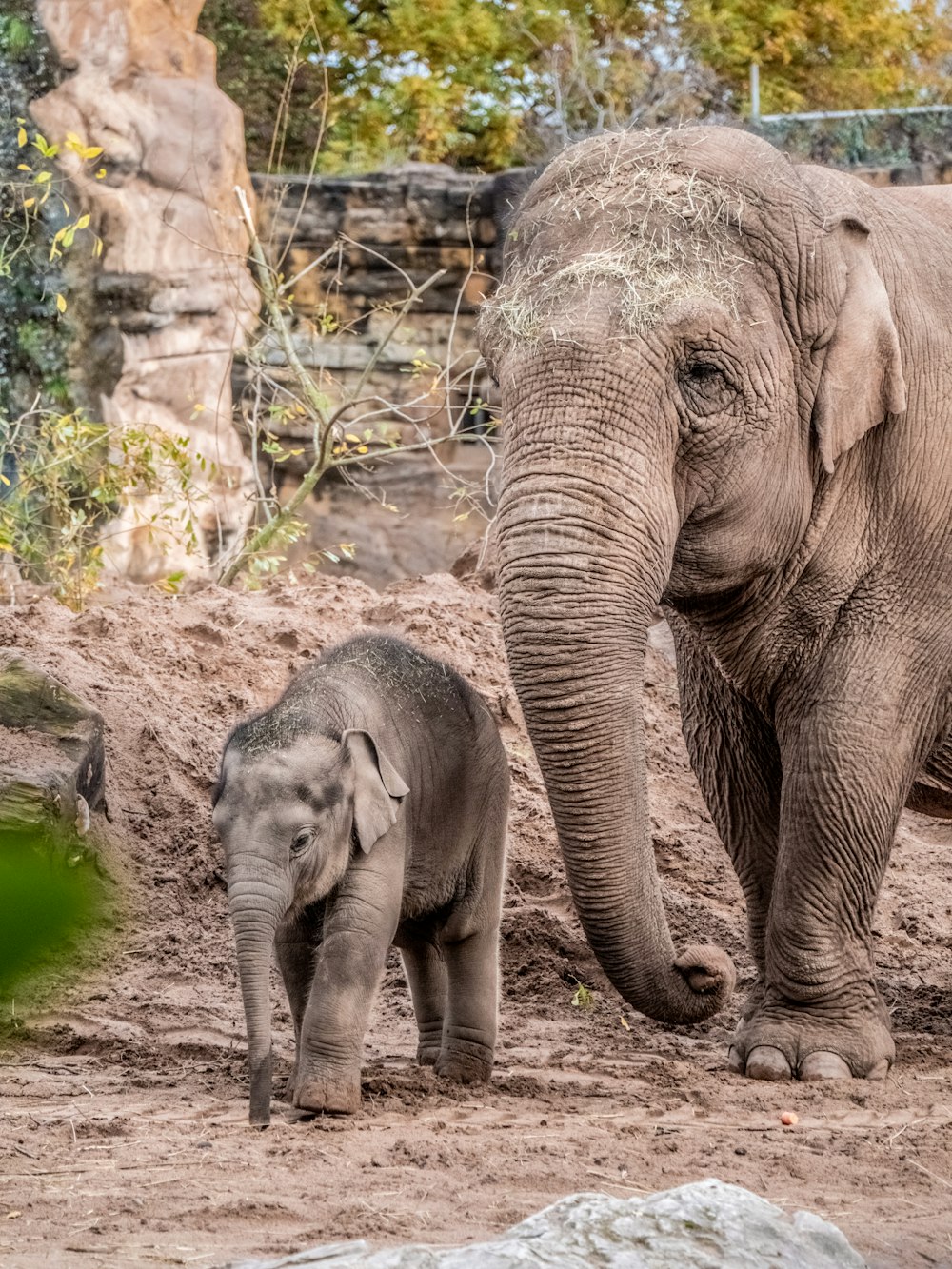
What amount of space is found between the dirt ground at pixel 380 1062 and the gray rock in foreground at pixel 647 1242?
55cm

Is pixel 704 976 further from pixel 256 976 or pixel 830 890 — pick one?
pixel 256 976

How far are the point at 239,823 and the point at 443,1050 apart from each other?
1.30m

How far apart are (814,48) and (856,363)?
23699mm

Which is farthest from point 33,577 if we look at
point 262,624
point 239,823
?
point 239,823

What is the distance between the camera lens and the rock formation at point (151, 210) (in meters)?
19.2

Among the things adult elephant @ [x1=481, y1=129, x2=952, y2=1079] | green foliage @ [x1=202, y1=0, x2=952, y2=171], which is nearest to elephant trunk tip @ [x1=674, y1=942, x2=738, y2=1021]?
adult elephant @ [x1=481, y1=129, x2=952, y2=1079]

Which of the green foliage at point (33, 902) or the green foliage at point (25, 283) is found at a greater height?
the green foliage at point (33, 902)

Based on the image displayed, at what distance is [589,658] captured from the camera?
17.5 feet

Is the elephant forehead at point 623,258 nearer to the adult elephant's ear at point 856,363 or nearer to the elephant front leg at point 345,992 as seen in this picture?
the adult elephant's ear at point 856,363

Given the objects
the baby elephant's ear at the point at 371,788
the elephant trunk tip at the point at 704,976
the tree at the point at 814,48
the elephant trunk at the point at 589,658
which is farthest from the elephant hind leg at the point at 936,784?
the tree at the point at 814,48

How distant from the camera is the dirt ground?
14.2ft

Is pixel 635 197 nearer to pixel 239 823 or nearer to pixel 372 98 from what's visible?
pixel 239 823

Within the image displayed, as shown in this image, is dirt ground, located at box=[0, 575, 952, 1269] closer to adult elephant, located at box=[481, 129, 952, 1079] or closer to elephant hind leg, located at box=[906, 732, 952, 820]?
adult elephant, located at box=[481, 129, 952, 1079]

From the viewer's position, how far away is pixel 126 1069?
627cm
